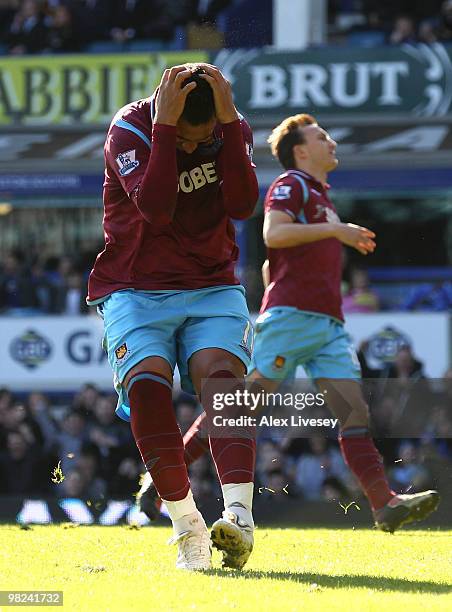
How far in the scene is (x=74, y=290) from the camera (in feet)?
46.8

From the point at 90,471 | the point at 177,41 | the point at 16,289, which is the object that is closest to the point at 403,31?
the point at 177,41

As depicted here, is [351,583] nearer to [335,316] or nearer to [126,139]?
[126,139]

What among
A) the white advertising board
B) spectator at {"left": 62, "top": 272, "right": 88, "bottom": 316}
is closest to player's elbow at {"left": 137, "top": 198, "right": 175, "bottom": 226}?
the white advertising board

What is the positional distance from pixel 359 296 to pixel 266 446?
10.4 ft

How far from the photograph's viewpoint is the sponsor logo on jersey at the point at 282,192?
6832 mm

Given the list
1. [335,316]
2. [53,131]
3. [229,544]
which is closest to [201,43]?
[335,316]

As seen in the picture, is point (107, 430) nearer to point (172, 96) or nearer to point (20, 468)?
point (20, 468)

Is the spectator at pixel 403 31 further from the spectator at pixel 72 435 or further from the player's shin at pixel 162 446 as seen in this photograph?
the player's shin at pixel 162 446

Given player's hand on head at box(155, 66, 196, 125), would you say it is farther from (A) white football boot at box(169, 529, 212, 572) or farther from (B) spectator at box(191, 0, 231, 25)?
(B) spectator at box(191, 0, 231, 25)

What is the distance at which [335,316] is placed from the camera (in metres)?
6.98

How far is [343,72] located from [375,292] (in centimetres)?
223

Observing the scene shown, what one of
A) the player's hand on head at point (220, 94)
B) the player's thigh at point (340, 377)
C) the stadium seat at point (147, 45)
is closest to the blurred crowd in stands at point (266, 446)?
the player's thigh at point (340, 377)

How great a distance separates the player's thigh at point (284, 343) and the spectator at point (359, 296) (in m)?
5.58

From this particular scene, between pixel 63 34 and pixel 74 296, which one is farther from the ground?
pixel 63 34
